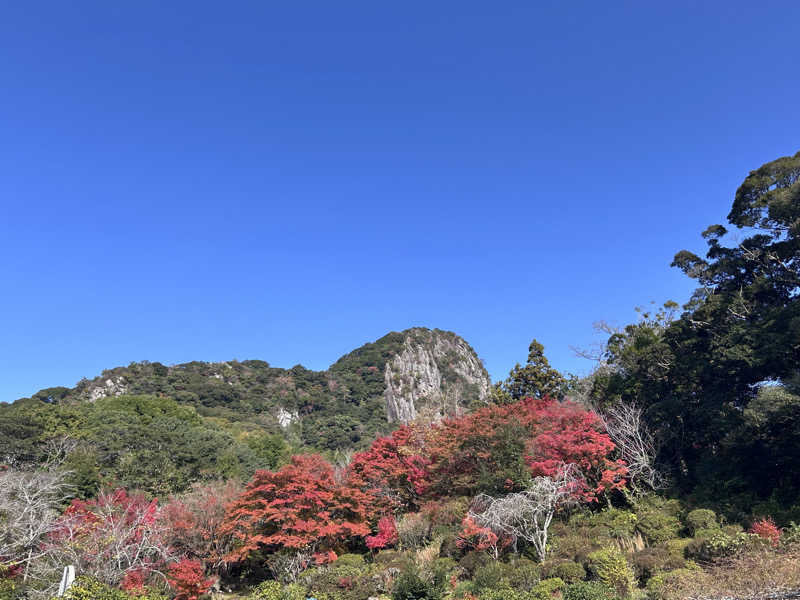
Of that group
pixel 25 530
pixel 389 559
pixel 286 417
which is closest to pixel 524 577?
pixel 389 559

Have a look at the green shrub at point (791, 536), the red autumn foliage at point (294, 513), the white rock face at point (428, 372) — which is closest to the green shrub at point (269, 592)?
the red autumn foliage at point (294, 513)

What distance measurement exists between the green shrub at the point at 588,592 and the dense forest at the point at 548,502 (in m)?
0.05

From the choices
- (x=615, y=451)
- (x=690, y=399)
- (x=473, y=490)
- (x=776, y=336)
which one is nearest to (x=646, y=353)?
(x=690, y=399)

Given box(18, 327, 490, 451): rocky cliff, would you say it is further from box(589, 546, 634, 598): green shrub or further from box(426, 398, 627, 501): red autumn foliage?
box(589, 546, 634, 598): green shrub

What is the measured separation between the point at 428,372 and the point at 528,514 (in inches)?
2757

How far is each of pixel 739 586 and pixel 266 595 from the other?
34.4 ft

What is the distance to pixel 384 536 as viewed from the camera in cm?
1533

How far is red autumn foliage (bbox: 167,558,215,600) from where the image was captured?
12.8 m

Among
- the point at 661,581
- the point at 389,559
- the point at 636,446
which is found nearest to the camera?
the point at 661,581

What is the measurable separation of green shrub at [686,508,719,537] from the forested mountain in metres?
15.0

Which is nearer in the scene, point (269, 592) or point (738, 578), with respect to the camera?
point (738, 578)

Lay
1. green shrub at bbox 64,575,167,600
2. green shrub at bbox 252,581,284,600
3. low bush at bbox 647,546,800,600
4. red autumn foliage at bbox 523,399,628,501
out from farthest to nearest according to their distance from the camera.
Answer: red autumn foliage at bbox 523,399,628,501 → green shrub at bbox 252,581,284,600 → green shrub at bbox 64,575,167,600 → low bush at bbox 647,546,800,600

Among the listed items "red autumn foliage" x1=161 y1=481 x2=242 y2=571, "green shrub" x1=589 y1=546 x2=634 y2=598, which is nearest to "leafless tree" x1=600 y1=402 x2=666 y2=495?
"green shrub" x1=589 y1=546 x2=634 y2=598

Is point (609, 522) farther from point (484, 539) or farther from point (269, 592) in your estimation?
point (269, 592)
